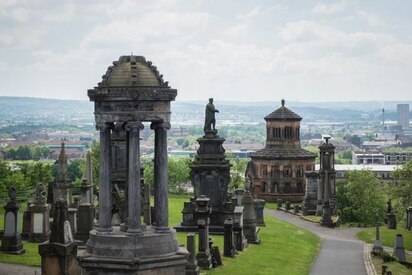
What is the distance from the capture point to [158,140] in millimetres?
20172

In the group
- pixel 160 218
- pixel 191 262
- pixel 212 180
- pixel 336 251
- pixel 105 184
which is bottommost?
pixel 336 251

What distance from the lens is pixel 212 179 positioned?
41.5 meters

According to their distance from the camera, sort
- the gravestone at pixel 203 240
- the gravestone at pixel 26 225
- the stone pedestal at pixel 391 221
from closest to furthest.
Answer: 1. the gravestone at pixel 203 240
2. the gravestone at pixel 26 225
3. the stone pedestal at pixel 391 221

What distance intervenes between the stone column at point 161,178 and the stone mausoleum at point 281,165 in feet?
186

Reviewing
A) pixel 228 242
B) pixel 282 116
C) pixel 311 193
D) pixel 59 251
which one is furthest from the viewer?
pixel 282 116

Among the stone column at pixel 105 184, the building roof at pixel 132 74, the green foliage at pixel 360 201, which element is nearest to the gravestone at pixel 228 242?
the stone column at pixel 105 184

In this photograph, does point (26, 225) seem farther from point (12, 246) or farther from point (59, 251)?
point (59, 251)

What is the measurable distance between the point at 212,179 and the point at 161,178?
21.4 metres

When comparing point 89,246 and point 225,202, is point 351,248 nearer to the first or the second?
point 225,202

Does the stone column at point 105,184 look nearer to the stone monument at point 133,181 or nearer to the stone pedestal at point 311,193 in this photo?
the stone monument at point 133,181

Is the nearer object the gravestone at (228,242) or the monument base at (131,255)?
the monument base at (131,255)

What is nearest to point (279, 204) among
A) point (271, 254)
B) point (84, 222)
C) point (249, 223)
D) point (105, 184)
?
point (249, 223)

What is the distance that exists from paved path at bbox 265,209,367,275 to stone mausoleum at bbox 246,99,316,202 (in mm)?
15841

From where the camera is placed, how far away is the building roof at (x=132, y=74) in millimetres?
19953
